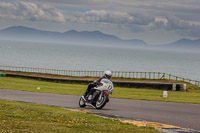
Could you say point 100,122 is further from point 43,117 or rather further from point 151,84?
point 151,84

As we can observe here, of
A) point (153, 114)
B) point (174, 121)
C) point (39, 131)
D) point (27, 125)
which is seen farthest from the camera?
point (153, 114)

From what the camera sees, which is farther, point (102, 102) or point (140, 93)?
point (140, 93)

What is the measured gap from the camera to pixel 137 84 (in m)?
41.0

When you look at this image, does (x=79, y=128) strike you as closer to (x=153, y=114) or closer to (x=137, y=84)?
(x=153, y=114)

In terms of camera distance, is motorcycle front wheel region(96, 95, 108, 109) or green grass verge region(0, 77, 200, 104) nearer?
motorcycle front wheel region(96, 95, 108, 109)

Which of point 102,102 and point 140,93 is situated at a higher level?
point 140,93

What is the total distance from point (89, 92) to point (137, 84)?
23678mm

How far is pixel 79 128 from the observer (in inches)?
405

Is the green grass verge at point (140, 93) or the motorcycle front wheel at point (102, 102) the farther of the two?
the green grass verge at point (140, 93)

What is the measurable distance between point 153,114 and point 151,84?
24.4m

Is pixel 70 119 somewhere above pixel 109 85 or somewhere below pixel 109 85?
below

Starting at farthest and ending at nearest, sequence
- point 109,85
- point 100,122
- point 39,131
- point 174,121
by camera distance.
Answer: point 109,85
point 174,121
point 100,122
point 39,131

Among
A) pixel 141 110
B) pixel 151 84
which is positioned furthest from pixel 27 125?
pixel 151 84

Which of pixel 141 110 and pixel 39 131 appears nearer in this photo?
pixel 39 131
